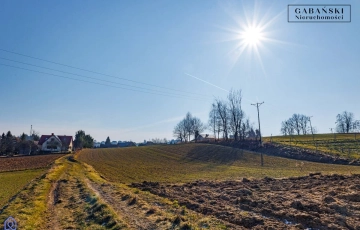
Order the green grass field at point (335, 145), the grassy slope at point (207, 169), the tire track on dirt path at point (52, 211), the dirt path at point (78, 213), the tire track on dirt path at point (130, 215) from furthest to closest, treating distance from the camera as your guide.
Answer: the green grass field at point (335, 145), the grassy slope at point (207, 169), the tire track on dirt path at point (52, 211), the dirt path at point (78, 213), the tire track on dirt path at point (130, 215)

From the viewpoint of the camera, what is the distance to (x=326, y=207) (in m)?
9.44

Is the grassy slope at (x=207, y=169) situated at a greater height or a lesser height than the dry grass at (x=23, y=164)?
lesser

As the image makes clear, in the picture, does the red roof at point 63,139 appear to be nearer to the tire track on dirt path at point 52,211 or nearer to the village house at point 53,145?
the village house at point 53,145

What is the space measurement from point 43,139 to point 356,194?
102 meters

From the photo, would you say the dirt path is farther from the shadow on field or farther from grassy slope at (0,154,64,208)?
the shadow on field

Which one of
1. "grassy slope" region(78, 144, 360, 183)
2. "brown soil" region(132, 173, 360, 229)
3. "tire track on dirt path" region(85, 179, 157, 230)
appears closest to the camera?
"brown soil" region(132, 173, 360, 229)

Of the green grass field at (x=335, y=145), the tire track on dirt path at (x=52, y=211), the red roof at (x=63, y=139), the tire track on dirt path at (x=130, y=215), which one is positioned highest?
the red roof at (x=63, y=139)

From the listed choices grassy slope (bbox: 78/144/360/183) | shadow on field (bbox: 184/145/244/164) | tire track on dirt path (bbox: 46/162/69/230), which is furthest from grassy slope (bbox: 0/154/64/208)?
shadow on field (bbox: 184/145/244/164)

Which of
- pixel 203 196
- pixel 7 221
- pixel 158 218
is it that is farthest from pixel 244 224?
pixel 7 221

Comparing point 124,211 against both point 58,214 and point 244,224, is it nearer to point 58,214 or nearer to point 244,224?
point 58,214

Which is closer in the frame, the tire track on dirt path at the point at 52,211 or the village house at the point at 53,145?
the tire track on dirt path at the point at 52,211

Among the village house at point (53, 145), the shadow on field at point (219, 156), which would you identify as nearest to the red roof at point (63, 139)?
the village house at point (53, 145)

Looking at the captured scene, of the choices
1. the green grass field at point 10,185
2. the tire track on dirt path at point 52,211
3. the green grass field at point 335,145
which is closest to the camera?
the tire track on dirt path at point 52,211

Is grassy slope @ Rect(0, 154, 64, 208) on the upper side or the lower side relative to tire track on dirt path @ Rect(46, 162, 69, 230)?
lower
